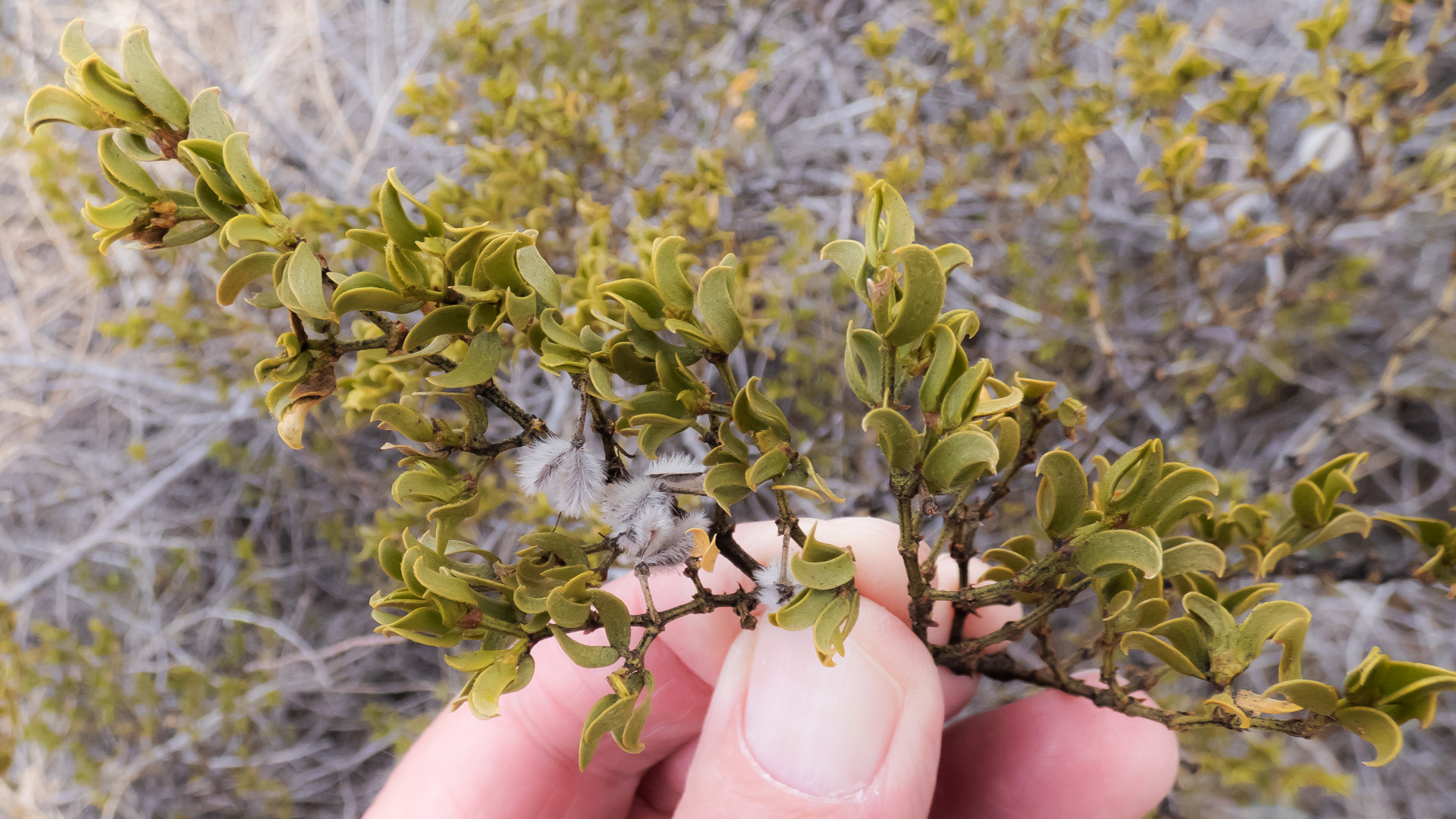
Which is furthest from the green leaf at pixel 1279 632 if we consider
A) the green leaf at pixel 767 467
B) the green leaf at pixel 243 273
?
the green leaf at pixel 243 273

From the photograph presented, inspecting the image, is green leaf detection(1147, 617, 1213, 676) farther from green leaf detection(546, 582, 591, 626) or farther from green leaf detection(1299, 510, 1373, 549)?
green leaf detection(546, 582, 591, 626)

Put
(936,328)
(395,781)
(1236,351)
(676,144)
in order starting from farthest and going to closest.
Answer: (676,144), (1236,351), (395,781), (936,328)

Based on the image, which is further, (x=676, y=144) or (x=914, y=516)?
(x=676, y=144)

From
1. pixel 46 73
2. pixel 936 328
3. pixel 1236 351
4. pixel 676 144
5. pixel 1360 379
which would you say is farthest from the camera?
pixel 46 73

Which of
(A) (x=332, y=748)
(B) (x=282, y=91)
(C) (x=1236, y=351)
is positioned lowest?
(A) (x=332, y=748)

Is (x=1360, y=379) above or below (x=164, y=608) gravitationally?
below

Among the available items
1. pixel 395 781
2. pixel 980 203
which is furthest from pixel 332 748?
pixel 980 203

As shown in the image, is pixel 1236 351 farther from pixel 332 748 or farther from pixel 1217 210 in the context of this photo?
pixel 332 748

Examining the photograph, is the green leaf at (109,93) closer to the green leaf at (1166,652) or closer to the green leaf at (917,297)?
the green leaf at (917,297)
